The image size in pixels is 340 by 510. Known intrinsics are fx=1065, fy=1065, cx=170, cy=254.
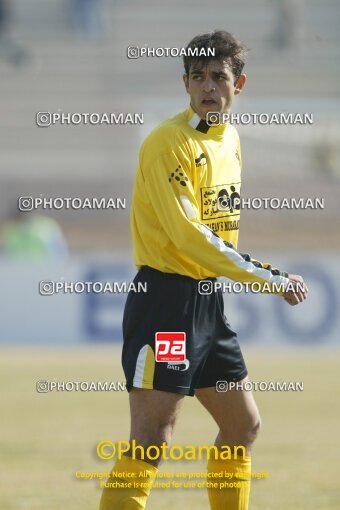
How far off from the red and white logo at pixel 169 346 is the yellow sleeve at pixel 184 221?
28 cm

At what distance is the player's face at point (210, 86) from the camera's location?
12.8ft

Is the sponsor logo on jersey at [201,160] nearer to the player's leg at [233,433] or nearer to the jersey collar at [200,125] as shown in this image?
the jersey collar at [200,125]

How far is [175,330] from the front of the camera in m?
3.86

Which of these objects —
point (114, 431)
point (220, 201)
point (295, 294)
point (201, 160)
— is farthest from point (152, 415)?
point (114, 431)

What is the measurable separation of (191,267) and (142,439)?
653mm

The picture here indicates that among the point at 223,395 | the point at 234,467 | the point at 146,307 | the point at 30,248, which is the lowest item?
the point at 234,467

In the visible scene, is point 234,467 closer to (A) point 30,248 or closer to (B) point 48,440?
(B) point 48,440

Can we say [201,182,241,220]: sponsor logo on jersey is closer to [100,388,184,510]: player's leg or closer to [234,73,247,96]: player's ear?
[234,73,247,96]: player's ear

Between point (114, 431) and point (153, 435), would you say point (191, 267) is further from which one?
point (114, 431)

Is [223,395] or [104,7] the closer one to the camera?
[223,395]

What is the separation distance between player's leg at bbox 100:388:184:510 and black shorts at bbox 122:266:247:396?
0.04 meters

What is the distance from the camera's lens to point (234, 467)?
13.6 feet

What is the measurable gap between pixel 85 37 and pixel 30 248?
7.14 m

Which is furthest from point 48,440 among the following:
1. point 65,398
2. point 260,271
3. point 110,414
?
point 260,271
